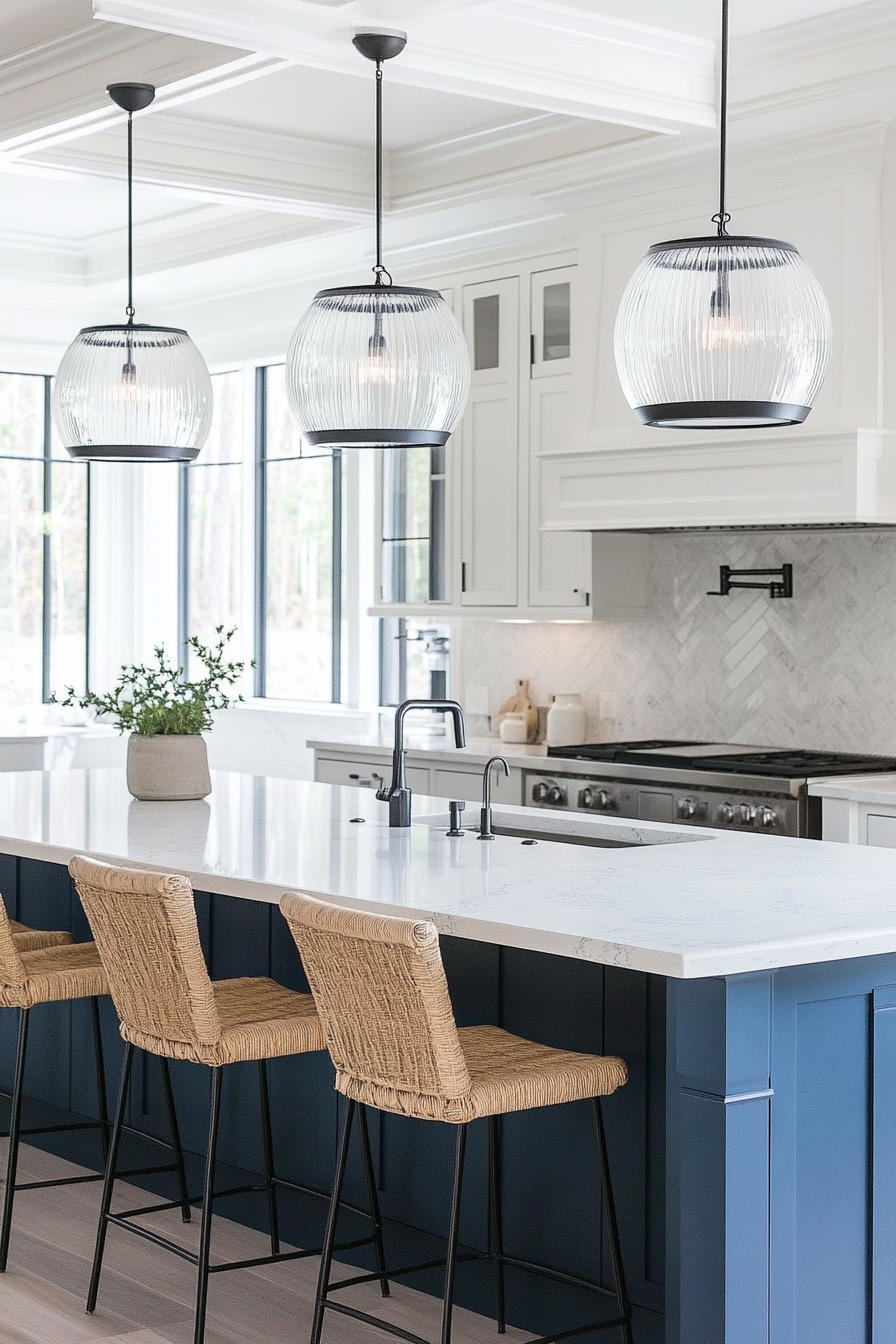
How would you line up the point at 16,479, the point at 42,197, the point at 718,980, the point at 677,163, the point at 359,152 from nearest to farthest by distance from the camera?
the point at 718,980 < the point at 677,163 < the point at 359,152 < the point at 42,197 < the point at 16,479

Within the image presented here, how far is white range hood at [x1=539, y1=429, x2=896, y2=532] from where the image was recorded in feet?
16.3

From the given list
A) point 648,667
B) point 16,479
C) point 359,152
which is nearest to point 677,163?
point 359,152

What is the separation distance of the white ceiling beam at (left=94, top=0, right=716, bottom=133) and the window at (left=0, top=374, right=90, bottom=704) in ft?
16.5

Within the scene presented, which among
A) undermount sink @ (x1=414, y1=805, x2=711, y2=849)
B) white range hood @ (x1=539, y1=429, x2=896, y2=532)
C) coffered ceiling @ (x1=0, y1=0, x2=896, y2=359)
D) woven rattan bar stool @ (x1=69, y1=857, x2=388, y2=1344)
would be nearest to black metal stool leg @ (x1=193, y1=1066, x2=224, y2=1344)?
woven rattan bar stool @ (x1=69, y1=857, x2=388, y2=1344)

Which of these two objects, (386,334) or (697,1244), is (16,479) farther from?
(697,1244)

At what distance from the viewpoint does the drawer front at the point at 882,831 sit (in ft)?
15.5

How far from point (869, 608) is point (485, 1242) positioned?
9.61 ft

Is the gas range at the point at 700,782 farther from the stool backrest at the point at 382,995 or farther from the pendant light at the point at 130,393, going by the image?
the stool backrest at the point at 382,995

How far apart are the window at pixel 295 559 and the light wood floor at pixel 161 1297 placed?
442 centimetres

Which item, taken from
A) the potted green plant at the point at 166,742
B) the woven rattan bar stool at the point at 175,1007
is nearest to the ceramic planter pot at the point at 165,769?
the potted green plant at the point at 166,742

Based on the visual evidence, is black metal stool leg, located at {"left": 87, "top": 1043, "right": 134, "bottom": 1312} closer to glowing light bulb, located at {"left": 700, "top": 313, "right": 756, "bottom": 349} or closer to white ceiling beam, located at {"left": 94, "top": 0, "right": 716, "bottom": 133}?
glowing light bulb, located at {"left": 700, "top": 313, "right": 756, "bottom": 349}

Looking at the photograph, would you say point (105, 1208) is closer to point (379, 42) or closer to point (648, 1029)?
point (648, 1029)

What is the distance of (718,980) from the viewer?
2.49 meters

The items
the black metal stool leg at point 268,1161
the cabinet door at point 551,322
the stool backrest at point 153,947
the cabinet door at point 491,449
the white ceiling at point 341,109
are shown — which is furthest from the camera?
the cabinet door at point 491,449
